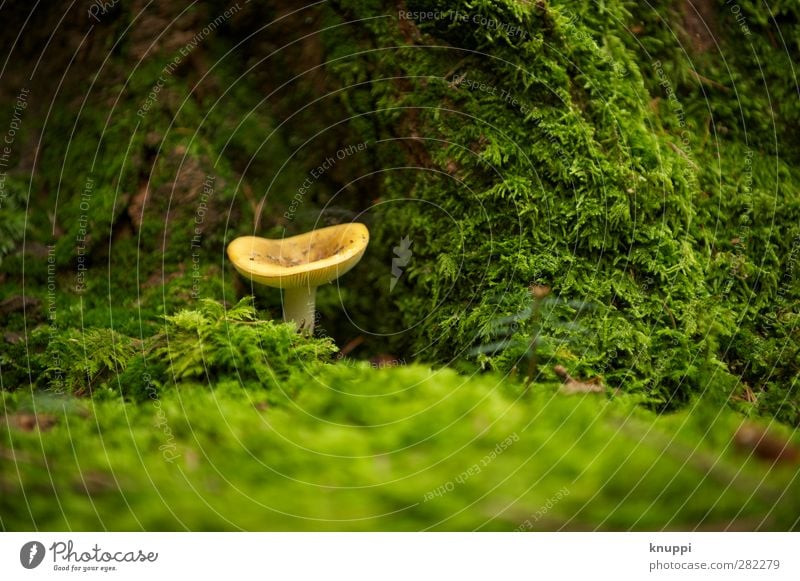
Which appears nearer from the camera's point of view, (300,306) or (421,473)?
(421,473)

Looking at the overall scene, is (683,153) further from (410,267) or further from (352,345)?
(352,345)

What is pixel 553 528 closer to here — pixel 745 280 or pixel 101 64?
pixel 745 280

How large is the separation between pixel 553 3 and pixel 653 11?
560 mm

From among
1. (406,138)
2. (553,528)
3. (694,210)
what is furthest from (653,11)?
(553,528)

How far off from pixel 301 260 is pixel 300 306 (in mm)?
239

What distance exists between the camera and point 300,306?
241cm

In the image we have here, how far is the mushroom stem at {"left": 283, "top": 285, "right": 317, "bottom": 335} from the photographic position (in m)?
2.39

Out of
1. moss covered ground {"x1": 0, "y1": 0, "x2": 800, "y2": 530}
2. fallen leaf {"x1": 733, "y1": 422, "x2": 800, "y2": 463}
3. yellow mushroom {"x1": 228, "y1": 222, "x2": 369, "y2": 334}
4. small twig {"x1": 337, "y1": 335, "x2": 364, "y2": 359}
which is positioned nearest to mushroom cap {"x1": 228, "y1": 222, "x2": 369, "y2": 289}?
yellow mushroom {"x1": 228, "y1": 222, "x2": 369, "y2": 334}

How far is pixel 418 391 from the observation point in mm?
1167

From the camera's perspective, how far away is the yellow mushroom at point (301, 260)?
2.14m

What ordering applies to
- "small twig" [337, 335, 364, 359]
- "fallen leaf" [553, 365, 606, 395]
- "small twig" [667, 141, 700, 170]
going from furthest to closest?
"small twig" [337, 335, 364, 359] < "small twig" [667, 141, 700, 170] < "fallen leaf" [553, 365, 606, 395]

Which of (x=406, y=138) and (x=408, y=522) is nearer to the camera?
(x=408, y=522)
